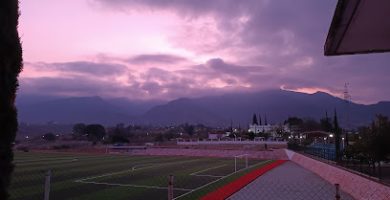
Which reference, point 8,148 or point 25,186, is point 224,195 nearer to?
point 25,186

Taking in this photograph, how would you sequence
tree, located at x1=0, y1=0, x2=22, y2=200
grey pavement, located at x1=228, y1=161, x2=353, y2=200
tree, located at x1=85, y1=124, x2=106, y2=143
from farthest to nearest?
tree, located at x1=85, y1=124, x2=106, y2=143 → grey pavement, located at x1=228, y1=161, x2=353, y2=200 → tree, located at x1=0, y1=0, x2=22, y2=200

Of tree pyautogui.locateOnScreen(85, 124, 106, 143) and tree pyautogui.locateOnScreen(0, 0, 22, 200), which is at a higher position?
tree pyautogui.locateOnScreen(85, 124, 106, 143)

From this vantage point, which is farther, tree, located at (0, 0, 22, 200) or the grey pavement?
the grey pavement

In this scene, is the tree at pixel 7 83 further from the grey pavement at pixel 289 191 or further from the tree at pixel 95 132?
the tree at pixel 95 132

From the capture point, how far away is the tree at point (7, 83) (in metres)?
5.12

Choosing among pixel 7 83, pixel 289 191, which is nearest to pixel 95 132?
pixel 289 191

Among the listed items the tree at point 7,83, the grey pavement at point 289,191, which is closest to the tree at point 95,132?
the grey pavement at point 289,191

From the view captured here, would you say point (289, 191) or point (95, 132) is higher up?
point (95, 132)

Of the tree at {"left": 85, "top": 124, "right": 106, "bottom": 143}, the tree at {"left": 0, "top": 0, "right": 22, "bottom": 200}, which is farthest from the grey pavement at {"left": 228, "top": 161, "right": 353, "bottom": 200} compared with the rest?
the tree at {"left": 85, "top": 124, "right": 106, "bottom": 143}

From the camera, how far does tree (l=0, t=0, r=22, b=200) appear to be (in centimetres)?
512

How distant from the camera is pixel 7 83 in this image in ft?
17.1

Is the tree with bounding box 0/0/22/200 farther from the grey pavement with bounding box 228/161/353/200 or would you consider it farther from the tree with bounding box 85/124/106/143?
the tree with bounding box 85/124/106/143

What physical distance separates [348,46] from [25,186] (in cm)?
2018

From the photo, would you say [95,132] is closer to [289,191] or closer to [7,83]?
[289,191]
